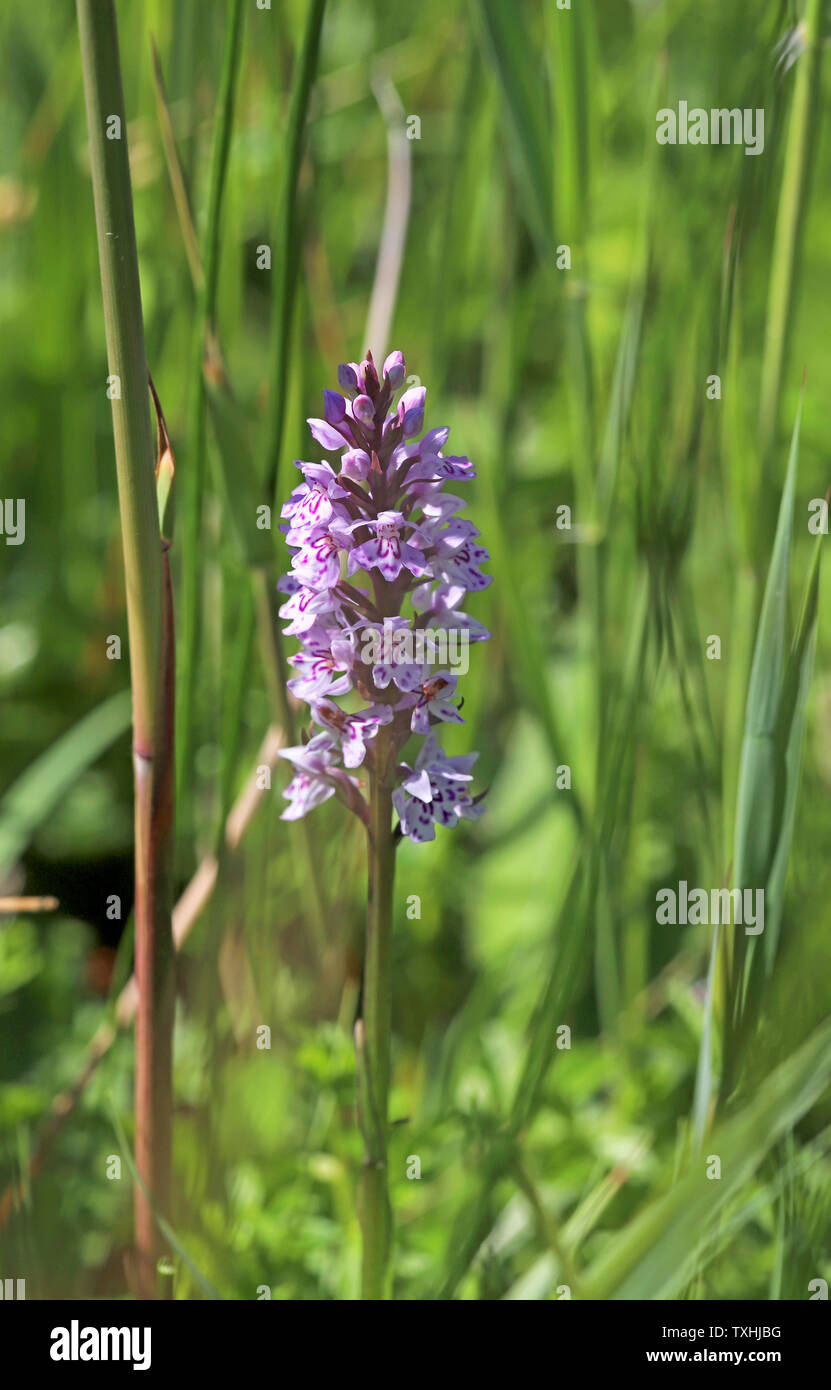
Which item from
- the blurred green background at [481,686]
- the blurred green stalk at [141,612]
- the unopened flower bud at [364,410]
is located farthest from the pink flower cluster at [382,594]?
the blurred green background at [481,686]

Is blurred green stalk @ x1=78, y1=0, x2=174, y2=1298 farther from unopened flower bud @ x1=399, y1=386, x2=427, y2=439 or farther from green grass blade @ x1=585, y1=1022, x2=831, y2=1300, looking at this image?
green grass blade @ x1=585, y1=1022, x2=831, y2=1300

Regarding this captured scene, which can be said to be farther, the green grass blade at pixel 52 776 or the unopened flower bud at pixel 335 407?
the green grass blade at pixel 52 776

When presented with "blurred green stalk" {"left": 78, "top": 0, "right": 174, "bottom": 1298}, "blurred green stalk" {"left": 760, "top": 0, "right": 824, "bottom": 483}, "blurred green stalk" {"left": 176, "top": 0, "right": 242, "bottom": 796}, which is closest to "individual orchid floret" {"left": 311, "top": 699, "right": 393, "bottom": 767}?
"blurred green stalk" {"left": 78, "top": 0, "right": 174, "bottom": 1298}

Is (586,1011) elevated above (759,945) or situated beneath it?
situated beneath

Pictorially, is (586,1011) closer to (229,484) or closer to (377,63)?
(229,484)

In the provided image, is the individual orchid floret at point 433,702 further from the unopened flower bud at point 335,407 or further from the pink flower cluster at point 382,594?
the unopened flower bud at point 335,407

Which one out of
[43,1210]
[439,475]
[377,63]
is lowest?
[43,1210]

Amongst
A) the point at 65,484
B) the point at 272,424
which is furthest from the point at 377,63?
the point at 272,424

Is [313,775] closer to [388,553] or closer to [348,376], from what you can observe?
[388,553]
